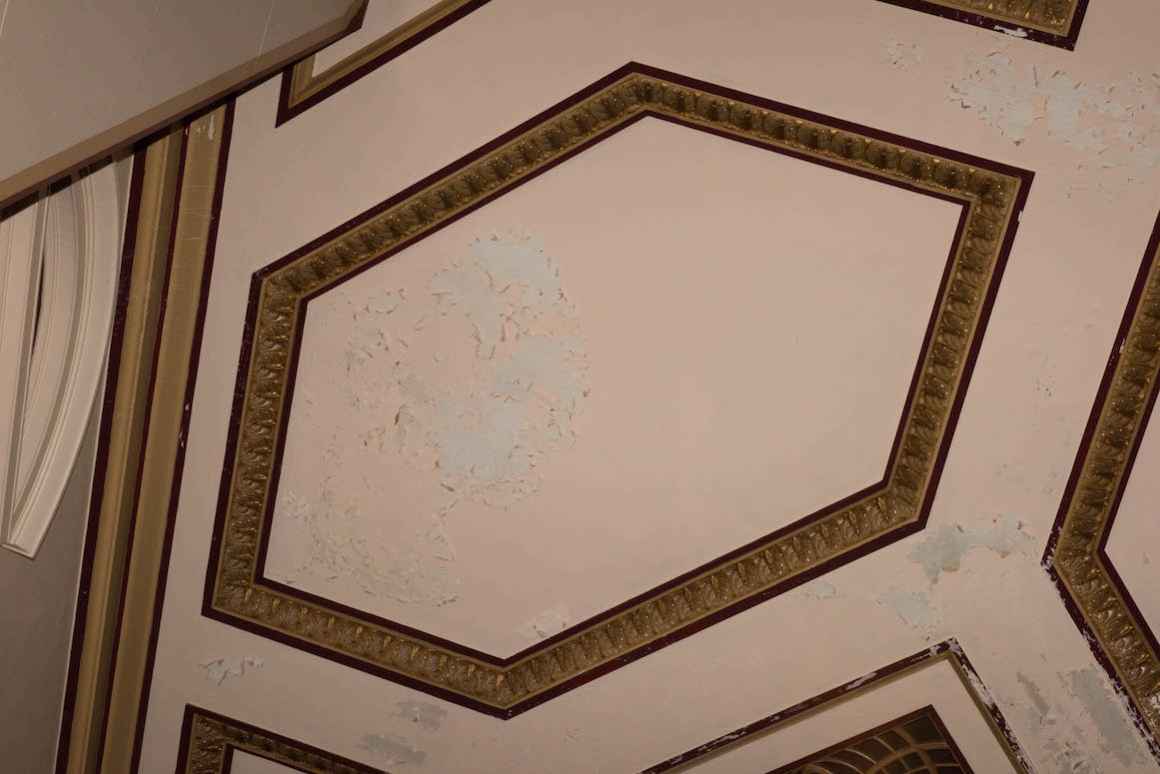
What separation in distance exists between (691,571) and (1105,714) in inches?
45.9

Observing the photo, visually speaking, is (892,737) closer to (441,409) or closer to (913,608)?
(913,608)

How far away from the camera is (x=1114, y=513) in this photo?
366 cm

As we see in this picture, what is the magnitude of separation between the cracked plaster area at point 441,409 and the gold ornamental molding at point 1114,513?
1.30m

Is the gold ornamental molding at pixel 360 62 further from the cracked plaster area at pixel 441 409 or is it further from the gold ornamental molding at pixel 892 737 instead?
the gold ornamental molding at pixel 892 737

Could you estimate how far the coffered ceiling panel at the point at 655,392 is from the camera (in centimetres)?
342

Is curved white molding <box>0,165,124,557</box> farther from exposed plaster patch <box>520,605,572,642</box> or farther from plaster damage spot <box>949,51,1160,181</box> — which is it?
plaster damage spot <box>949,51,1160,181</box>

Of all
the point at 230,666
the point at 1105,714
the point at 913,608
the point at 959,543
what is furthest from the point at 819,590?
the point at 230,666

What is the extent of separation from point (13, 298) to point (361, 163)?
880 millimetres

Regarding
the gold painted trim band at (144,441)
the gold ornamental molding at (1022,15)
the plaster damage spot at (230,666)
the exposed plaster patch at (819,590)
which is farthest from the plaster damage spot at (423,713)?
the gold ornamental molding at (1022,15)

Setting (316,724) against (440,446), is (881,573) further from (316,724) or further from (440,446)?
(316,724)

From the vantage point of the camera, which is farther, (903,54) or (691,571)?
(691,571)

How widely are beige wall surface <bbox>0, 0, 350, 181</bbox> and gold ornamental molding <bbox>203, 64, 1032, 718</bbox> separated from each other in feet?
2.34

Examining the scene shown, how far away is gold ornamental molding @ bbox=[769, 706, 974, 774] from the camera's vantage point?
3.92 m

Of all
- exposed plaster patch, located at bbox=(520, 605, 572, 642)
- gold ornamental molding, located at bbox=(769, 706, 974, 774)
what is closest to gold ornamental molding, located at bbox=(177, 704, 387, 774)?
exposed plaster patch, located at bbox=(520, 605, 572, 642)
